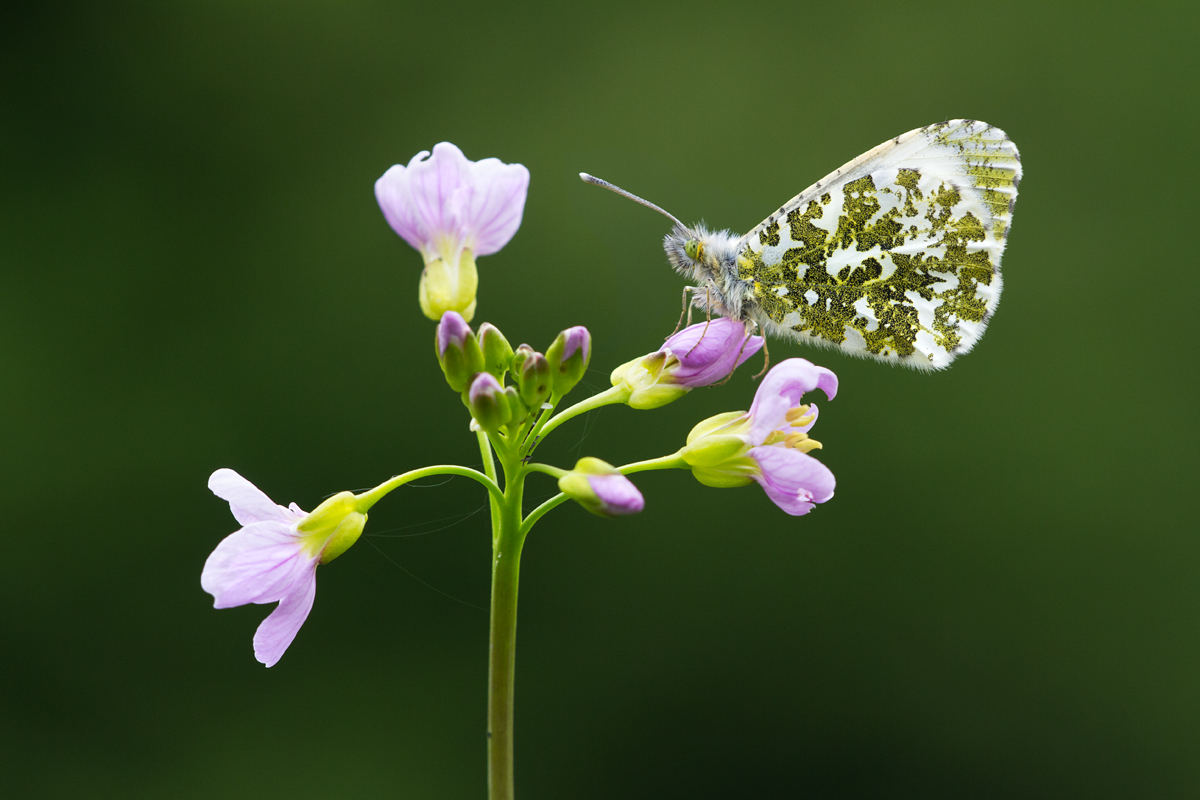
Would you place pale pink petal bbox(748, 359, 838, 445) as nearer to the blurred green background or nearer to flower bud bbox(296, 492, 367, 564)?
flower bud bbox(296, 492, 367, 564)

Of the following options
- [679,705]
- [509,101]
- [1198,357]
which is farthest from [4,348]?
[1198,357]

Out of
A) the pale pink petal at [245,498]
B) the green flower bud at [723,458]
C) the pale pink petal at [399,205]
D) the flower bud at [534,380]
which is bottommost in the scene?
the pale pink petal at [245,498]

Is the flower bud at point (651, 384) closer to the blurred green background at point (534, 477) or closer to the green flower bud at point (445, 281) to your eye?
the green flower bud at point (445, 281)

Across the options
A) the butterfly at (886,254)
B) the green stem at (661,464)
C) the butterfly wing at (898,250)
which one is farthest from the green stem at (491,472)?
the butterfly wing at (898,250)

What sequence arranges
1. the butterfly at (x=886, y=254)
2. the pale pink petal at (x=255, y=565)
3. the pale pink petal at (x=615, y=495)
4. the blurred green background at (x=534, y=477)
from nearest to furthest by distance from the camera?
the pale pink petal at (x=615, y=495)
the pale pink petal at (x=255, y=565)
the butterfly at (x=886, y=254)
the blurred green background at (x=534, y=477)

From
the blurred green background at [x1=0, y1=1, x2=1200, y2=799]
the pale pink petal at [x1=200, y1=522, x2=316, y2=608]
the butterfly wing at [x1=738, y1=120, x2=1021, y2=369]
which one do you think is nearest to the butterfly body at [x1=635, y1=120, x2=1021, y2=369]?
the butterfly wing at [x1=738, y1=120, x2=1021, y2=369]

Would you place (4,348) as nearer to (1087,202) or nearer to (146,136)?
(146,136)

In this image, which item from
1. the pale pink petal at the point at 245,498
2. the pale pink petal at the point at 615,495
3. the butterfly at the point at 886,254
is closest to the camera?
the pale pink petal at the point at 615,495
